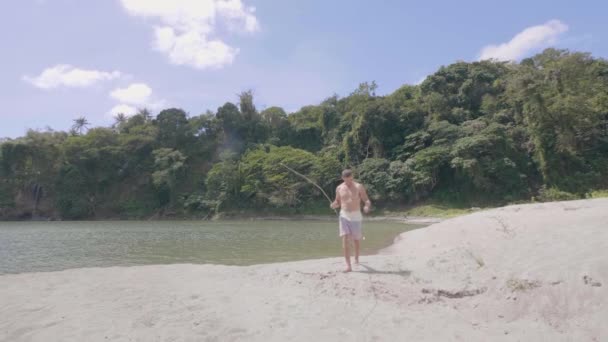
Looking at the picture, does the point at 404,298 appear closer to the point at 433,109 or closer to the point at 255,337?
the point at 255,337

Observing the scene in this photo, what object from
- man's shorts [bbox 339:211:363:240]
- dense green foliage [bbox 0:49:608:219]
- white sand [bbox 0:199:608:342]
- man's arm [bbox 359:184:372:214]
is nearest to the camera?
white sand [bbox 0:199:608:342]

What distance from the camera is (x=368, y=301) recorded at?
472cm

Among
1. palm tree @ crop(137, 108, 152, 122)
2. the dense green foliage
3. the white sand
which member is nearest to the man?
the white sand

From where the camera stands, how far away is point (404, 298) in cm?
480

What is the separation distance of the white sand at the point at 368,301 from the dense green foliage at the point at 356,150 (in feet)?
91.6

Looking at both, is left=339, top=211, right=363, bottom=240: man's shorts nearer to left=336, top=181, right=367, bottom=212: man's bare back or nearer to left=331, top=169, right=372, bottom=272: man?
left=331, top=169, right=372, bottom=272: man

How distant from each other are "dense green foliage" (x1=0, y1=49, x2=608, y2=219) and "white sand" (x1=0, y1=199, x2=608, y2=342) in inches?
1099

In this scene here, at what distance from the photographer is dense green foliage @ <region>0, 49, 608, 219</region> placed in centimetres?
3259

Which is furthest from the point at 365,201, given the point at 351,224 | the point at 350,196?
the point at 351,224

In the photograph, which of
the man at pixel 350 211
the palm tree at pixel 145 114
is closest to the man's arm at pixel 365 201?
the man at pixel 350 211

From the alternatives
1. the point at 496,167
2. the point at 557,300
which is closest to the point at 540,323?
the point at 557,300

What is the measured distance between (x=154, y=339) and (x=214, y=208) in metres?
42.1

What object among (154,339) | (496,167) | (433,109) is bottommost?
(154,339)

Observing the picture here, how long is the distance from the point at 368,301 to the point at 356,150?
3875cm
